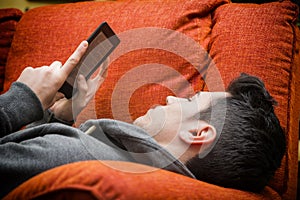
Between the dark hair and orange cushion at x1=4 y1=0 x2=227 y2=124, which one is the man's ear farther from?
orange cushion at x1=4 y1=0 x2=227 y2=124

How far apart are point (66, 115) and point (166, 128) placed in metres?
0.33

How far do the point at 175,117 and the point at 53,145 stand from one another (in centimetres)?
29

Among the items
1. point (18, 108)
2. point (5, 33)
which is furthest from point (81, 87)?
point (5, 33)

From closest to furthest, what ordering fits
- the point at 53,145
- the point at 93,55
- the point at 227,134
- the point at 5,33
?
the point at 53,145, the point at 227,134, the point at 93,55, the point at 5,33

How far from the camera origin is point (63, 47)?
4.41 feet

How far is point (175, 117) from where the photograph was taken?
92 centimetres

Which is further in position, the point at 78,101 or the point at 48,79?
the point at 78,101

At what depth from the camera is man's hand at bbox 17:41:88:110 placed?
920 millimetres

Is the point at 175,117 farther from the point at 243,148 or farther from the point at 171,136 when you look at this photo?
the point at 243,148

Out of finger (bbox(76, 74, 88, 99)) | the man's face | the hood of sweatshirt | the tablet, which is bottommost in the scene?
the man's face

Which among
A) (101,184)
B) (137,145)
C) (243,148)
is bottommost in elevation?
(243,148)

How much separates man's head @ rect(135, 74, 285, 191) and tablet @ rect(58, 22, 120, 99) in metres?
0.20

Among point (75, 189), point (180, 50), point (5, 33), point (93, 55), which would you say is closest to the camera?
point (75, 189)

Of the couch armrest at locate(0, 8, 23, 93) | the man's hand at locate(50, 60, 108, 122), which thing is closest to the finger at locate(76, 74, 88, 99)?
the man's hand at locate(50, 60, 108, 122)
